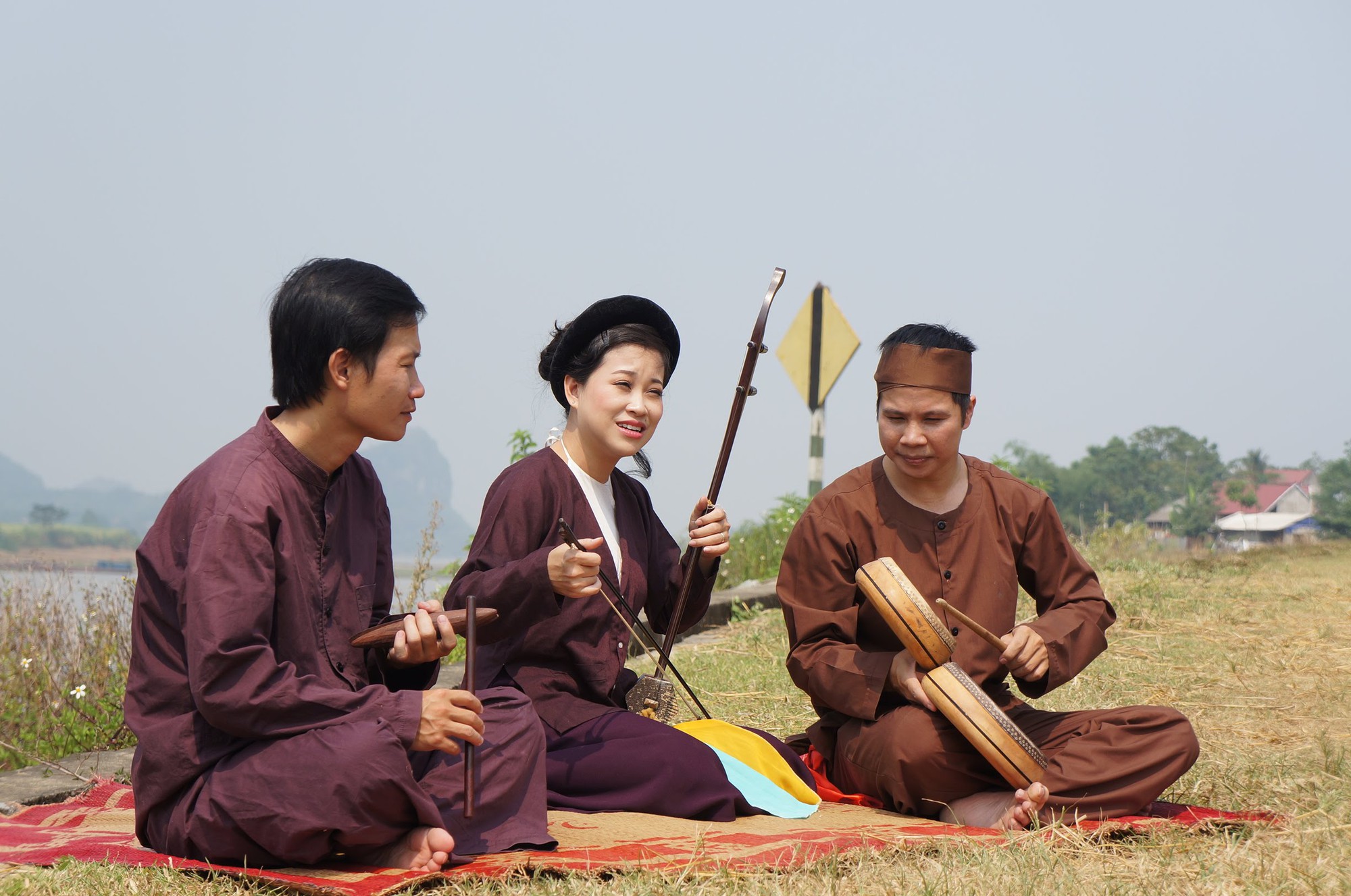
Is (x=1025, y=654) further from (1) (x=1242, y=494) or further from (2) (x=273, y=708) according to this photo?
(1) (x=1242, y=494)

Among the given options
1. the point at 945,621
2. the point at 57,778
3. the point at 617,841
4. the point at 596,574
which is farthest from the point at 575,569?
the point at 57,778

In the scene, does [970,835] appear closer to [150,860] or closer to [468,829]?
[468,829]

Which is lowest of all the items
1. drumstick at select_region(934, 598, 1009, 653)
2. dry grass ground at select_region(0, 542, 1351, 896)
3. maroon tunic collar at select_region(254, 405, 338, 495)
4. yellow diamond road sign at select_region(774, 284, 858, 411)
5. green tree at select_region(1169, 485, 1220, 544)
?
green tree at select_region(1169, 485, 1220, 544)

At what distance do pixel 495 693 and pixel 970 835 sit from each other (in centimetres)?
135

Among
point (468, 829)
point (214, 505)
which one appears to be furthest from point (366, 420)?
point (468, 829)

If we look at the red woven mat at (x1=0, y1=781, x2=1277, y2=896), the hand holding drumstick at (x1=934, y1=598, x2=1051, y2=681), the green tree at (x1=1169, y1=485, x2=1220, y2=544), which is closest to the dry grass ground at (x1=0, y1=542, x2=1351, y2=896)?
the red woven mat at (x1=0, y1=781, x2=1277, y2=896)

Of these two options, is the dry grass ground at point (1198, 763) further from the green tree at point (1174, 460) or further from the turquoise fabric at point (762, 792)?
the green tree at point (1174, 460)

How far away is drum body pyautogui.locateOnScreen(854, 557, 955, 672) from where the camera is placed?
366 cm

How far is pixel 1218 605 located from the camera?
8.52 m

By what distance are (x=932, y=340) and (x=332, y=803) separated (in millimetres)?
2315

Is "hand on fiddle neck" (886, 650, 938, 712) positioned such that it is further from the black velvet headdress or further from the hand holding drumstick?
the black velvet headdress

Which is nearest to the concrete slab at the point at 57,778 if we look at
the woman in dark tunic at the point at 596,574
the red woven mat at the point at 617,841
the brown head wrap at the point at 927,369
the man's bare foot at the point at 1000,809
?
the red woven mat at the point at 617,841

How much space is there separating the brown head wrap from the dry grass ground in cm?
142

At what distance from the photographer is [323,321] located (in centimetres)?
318
